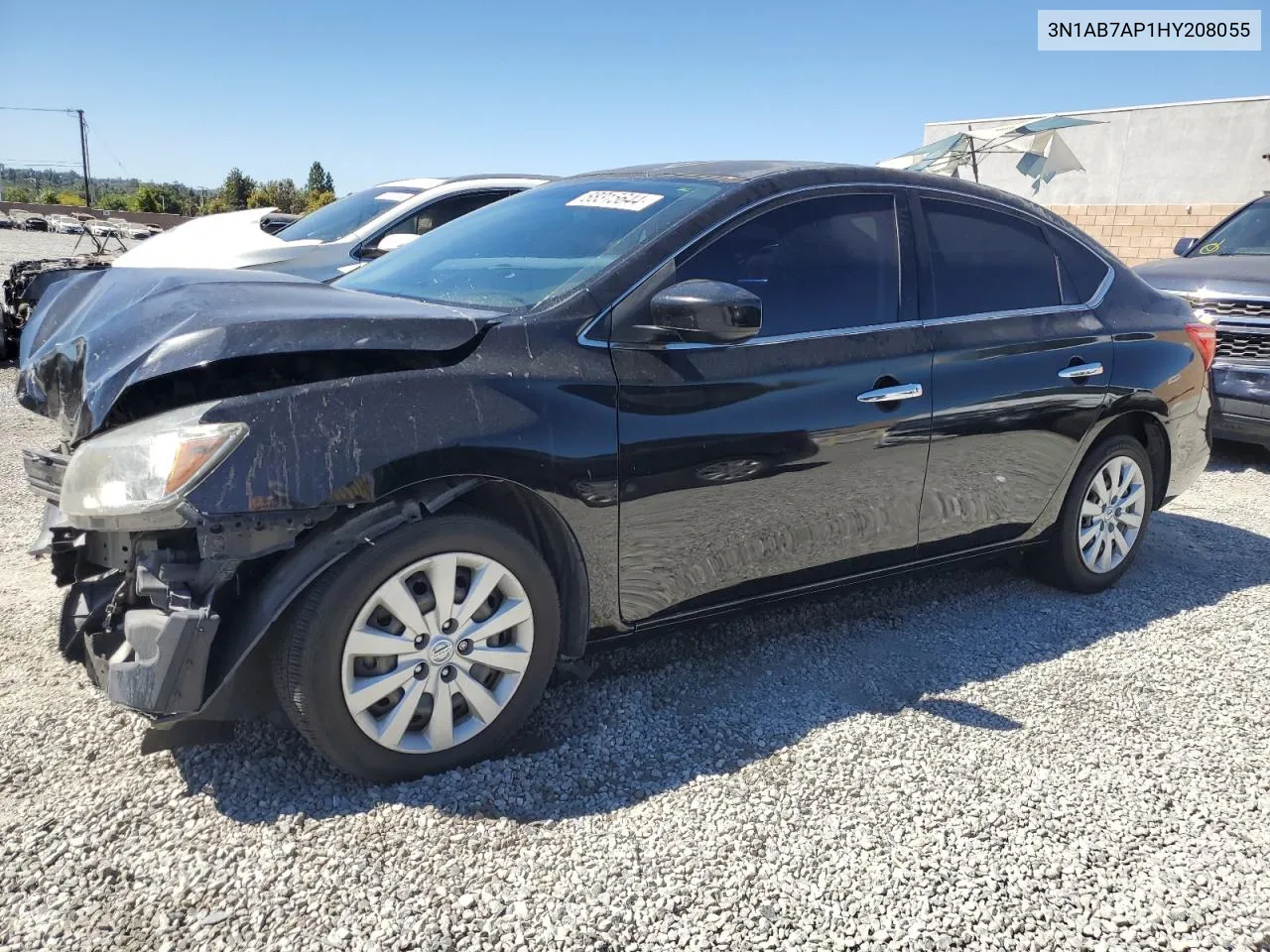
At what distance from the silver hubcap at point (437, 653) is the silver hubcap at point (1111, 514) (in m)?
2.77

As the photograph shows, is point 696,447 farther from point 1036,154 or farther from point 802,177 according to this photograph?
point 1036,154

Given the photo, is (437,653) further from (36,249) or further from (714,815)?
(36,249)

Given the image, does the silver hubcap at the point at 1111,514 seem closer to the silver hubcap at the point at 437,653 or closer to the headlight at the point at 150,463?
the silver hubcap at the point at 437,653

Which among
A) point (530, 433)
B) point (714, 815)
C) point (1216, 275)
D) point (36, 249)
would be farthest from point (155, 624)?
point (36, 249)

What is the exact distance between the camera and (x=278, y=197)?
217 ft

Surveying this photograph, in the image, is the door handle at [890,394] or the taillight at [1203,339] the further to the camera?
the taillight at [1203,339]

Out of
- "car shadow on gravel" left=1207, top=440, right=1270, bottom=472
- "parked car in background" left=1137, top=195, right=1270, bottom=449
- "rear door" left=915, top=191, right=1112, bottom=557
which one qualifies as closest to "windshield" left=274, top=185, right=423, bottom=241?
"rear door" left=915, top=191, right=1112, bottom=557

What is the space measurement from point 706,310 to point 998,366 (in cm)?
153

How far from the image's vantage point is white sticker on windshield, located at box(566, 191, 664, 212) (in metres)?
3.33

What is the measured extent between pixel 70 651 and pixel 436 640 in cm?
107

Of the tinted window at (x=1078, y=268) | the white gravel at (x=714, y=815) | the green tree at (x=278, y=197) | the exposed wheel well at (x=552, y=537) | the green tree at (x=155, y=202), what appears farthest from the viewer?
the green tree at (x=155, y=202)

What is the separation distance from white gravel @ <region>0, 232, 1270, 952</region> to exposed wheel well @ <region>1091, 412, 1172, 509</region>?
1.06m

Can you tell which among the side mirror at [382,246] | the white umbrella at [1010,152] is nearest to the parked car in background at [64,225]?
the white umbrella at [1010,152]

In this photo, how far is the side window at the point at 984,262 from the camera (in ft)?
12.2
